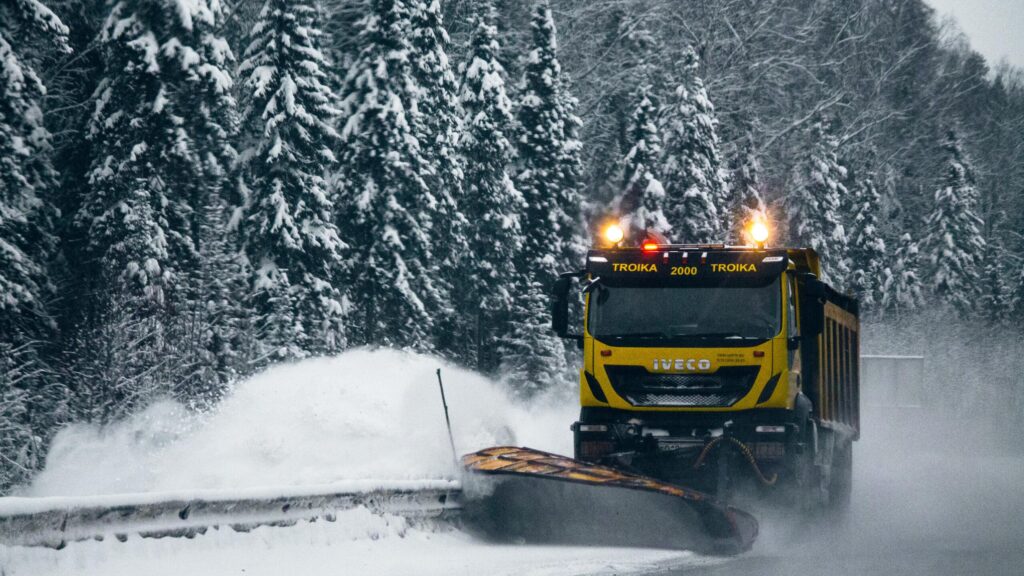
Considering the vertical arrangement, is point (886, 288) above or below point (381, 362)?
above

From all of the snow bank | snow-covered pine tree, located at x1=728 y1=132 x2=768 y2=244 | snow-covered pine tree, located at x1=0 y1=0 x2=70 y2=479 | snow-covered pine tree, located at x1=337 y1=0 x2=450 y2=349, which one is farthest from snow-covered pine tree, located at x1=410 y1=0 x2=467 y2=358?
the snow bank

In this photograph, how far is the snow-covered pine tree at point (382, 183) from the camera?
40.9 m

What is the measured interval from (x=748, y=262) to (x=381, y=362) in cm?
453

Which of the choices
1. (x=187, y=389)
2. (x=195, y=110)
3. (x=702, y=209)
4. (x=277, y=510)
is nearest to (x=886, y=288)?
(x=702, y=209)

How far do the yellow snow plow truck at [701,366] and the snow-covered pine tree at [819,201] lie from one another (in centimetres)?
5515

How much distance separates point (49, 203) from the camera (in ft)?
98.6

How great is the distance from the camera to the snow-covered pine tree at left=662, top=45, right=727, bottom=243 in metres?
50.0

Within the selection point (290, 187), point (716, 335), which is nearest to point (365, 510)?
point (716, 335)

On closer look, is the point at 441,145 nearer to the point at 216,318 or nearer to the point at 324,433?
the point at 216,318

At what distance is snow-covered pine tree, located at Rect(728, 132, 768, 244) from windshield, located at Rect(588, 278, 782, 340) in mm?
42679

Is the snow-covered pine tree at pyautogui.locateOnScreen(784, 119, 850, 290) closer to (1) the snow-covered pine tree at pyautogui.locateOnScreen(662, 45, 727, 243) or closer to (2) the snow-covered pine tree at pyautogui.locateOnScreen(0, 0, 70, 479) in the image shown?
(1) the snow-covered pine tree at pyautogui.locateOnScreen(662, 45, 727, 243)

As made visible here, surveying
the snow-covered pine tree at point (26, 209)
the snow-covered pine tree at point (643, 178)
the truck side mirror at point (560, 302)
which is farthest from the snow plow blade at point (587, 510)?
the snow-covered pine tree at point (643, 178)

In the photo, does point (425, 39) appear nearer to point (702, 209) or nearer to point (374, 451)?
point (702, 209)

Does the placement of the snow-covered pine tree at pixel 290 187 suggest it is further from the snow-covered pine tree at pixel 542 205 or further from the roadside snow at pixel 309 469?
the roadside snow at pixel 309 469
